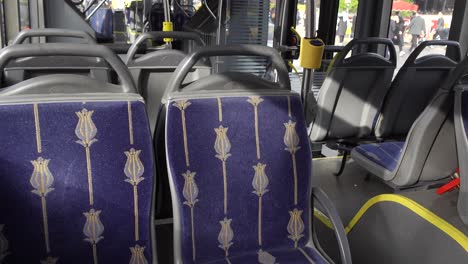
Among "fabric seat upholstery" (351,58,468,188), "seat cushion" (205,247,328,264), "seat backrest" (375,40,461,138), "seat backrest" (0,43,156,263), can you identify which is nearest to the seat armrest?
"seat cushion" (205,247,328,264)

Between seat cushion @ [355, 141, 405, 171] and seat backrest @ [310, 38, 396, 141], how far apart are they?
309 millimetres

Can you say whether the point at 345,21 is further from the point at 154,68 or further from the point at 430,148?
the point at 154,68

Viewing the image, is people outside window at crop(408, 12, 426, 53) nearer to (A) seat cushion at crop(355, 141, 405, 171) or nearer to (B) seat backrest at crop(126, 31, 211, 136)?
(A) seat cushion at crop(355, 141, 405, 171)

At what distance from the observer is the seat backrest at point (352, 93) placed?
292cm

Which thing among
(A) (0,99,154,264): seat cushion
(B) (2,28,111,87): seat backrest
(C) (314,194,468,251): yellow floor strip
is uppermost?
(B) (2,28,111,87): seat backrest

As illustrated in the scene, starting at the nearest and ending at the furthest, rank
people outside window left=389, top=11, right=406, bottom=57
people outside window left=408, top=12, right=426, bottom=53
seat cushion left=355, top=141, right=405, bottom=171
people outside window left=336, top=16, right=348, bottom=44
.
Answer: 1. seat cushion left=355, top=141, right=405, bottom=171
2. people outside window left=408, top=12, right=426, bottom=53
3. people outside window left=389, top=11, right=406, bottom=57
4. people outside window left=336, top=16, right=348, bottom=44

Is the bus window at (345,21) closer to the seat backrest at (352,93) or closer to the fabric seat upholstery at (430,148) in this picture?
the seat backrest at (352,93)

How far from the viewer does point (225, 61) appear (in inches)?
172

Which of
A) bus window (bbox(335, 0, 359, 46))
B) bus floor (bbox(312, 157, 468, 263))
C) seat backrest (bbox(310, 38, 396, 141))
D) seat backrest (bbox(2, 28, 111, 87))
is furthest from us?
bus window (bbox(335, 0, 359, 46))

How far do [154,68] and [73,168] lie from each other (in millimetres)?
1231

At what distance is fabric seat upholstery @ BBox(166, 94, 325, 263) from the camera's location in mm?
1440

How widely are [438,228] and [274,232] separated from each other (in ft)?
1.86

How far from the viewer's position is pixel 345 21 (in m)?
4.71

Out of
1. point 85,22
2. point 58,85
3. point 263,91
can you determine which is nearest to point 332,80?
point 263,91
